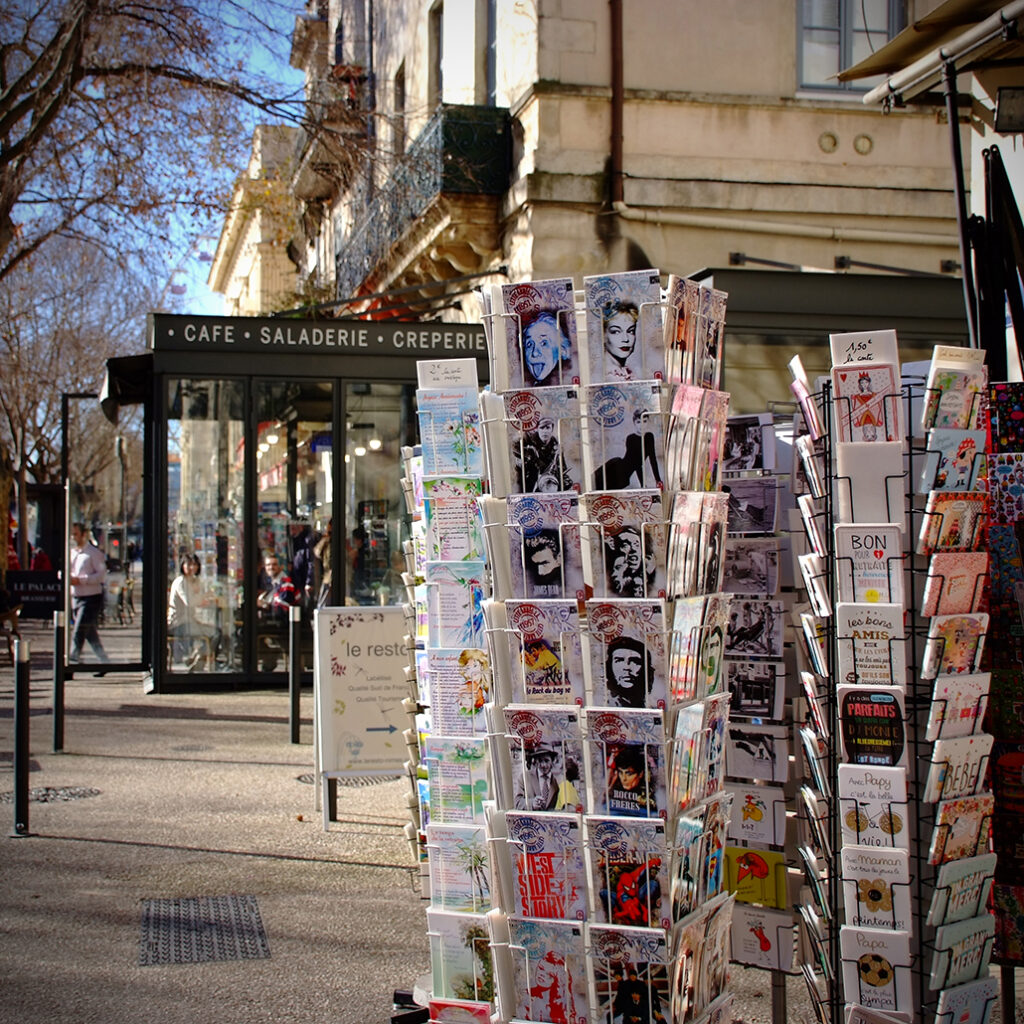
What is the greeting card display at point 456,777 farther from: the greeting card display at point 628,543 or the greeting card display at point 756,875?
the greeting card display at point 628,543

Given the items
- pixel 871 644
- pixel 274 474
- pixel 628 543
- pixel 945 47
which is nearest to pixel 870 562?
pixel 871 644

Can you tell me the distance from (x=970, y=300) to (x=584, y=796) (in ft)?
9.63

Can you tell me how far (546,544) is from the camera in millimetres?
4016

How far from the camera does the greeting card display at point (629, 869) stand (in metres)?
3.82

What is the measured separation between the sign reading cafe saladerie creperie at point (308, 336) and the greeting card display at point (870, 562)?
401 inches

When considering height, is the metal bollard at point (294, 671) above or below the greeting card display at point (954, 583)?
below

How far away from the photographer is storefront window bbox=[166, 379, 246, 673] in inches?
556

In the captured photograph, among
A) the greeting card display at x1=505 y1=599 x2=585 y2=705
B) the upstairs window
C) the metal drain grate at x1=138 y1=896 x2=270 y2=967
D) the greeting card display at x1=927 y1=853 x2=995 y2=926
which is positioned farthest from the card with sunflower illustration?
the upstairs window

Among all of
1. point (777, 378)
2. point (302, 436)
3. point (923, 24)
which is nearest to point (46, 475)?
point (302, 436)

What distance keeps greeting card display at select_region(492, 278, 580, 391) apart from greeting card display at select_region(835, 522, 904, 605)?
0.97 m

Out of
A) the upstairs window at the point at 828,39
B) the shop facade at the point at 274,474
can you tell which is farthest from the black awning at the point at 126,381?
the upstairs window at the point at 828,39

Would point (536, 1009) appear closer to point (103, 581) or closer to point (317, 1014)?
point (317, 1014)

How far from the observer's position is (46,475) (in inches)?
1822

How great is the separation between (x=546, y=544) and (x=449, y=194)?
1208 cm
